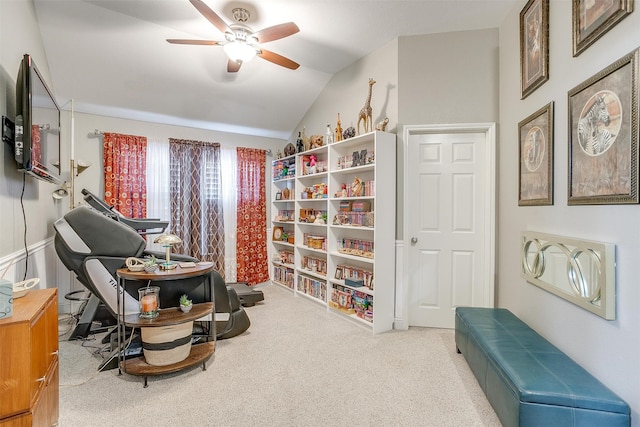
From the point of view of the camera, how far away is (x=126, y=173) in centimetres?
378

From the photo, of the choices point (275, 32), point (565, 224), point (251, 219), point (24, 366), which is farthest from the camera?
point (251, 219)

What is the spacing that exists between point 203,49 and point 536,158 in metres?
3.31

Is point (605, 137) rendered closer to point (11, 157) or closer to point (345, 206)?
point (345, 206)

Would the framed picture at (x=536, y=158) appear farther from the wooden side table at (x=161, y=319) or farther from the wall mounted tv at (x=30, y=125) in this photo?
the wall mounted tv at (x=30, y=125)

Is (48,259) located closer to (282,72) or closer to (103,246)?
(103,246)

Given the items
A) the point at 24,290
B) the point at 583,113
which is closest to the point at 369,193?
the point at 583,113

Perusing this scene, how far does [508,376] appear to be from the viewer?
1.54 metres

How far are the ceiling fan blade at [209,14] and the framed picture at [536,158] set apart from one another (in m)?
2.36

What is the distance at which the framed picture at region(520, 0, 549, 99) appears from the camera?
2057mm

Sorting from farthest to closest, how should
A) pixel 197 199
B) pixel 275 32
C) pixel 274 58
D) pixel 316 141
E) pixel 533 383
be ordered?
1. pixel 197 199
2. pixel 316 141
3. pixel 274 58
4. pixel 275 32
5. pixel 533 383

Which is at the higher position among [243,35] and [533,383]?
[243,35]

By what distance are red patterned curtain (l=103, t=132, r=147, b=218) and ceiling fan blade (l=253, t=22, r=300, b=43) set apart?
2.46 m

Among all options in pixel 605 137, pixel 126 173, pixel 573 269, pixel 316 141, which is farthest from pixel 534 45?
pixel 126 173

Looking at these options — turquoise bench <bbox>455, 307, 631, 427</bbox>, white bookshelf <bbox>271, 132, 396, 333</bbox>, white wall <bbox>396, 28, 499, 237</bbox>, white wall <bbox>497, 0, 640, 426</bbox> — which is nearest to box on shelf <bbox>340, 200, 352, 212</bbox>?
white bookshelf <bbox>271, 132, 396, 333</bbox>
